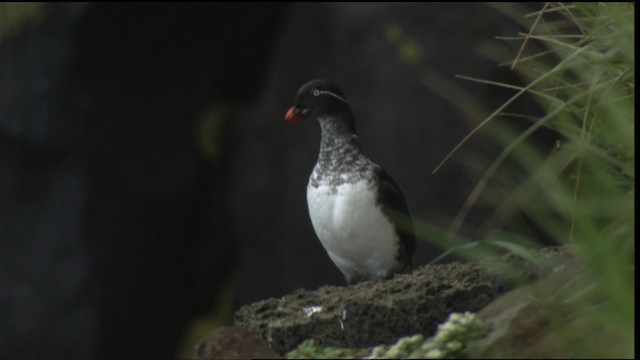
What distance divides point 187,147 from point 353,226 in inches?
132

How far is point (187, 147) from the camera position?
8734 mm

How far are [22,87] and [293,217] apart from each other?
1760 mm

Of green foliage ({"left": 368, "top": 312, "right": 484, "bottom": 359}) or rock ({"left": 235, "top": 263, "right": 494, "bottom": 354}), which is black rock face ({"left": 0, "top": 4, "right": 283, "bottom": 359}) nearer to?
rock ({"left": 235, "top": 263, "right": 494, "bottom": 354})

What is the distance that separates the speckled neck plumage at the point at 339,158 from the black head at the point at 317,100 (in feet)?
0.15

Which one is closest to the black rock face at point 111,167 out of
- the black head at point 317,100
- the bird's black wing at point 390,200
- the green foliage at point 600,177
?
the black head at point 317,100

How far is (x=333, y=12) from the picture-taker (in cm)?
819

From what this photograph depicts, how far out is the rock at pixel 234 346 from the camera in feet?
9.97

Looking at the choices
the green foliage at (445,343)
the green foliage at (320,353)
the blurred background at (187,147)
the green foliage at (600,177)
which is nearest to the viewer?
the green foliage at (600,177)

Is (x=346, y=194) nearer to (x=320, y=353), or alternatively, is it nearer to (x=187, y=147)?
(x=320, y=353)

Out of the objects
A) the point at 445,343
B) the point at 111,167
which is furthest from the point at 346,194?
the point at 111,167

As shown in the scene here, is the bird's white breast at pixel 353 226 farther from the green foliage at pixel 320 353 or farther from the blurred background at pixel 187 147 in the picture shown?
the green foliage at pixel 320 353

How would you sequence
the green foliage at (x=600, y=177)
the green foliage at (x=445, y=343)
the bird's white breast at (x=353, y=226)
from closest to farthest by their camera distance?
the green foliage at (x=600, y=177)
the green foliage at (x=445, y=343)
the bird's white breast at (x=353, y=226)

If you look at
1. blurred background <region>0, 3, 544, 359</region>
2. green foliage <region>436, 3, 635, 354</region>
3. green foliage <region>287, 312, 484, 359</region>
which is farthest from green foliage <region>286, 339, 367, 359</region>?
blurred background <region>0, 3, 544, 359</region>

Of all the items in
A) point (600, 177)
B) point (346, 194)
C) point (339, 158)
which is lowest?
point (346, 194)
